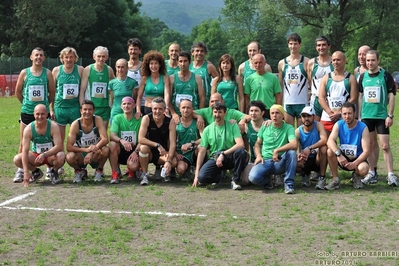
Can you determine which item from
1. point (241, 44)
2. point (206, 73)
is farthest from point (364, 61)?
point (241, 44)

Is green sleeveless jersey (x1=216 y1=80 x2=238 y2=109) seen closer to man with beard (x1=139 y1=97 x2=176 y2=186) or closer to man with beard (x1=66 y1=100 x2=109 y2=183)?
man with beard (x1=139 y1=97 x2=176 y2=186)

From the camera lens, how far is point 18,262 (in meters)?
5.02

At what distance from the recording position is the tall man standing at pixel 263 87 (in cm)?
848

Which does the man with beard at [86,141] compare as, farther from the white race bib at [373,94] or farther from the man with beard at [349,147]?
the white race bib at [373,94]

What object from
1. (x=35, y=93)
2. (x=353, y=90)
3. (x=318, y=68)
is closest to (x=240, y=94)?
(x=318, y=68)

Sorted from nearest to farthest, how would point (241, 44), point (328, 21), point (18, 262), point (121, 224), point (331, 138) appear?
point (18, 262) < point (121, 224) < point (331, 138) < point (328, 21) < point (241, 44)

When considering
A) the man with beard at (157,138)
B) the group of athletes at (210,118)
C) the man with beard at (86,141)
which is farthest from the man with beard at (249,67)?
the man with beard at (86,141)

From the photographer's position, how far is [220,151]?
26.6 feet

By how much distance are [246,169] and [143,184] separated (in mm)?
1386

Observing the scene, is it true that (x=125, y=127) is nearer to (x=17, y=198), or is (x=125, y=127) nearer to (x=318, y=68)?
(x=17, y=198)

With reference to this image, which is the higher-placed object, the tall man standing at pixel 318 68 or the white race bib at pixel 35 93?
the tall man standing at pixel 318 68

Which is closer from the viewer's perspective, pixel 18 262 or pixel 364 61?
pixel 18 262

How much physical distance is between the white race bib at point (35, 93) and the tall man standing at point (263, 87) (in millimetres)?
2885

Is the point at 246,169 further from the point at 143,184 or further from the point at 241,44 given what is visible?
the point at 241,44
